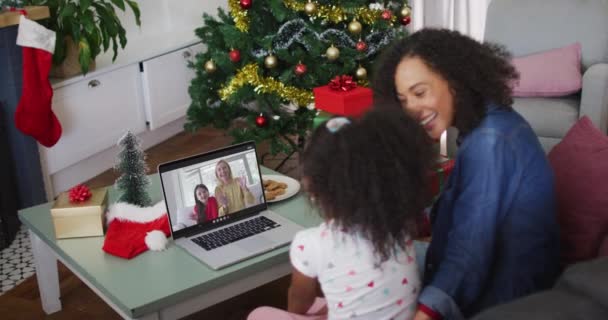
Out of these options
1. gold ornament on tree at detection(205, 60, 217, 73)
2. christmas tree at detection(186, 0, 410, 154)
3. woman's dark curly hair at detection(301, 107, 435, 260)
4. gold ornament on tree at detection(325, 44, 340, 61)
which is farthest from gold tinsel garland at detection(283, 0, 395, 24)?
woman's dark curly hair at detection(301, 107, 435, 260)

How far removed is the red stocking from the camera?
2953mm

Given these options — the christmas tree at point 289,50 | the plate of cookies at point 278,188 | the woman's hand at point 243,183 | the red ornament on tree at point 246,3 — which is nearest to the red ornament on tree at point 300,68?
the christmas tree at point 289,50

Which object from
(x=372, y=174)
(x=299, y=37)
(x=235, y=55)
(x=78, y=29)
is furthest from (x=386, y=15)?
(x=372, y=174)

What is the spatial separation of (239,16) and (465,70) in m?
1.74

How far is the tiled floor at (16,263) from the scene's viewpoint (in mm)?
2652

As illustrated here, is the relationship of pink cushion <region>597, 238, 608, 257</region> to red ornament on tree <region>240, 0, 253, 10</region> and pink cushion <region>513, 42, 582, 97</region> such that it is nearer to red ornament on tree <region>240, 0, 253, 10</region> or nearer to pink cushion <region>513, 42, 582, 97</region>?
pink cushion <region>513, 42, 582, 97</region>

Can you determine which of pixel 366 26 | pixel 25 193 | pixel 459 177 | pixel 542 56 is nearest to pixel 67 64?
pixel 25 193

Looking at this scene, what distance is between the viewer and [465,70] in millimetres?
1504

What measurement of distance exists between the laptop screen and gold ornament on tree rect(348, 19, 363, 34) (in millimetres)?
1150

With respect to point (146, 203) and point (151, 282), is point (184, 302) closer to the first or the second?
point (151, 282)

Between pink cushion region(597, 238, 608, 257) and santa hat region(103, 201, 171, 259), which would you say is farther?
santa hat region(103, 201, 171, 259)

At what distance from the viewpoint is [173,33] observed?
433 centimetres

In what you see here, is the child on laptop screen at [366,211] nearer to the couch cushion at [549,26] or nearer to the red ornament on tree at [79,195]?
the red ornament on tree at [79,195]

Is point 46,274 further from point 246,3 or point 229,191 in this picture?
point 246,3
